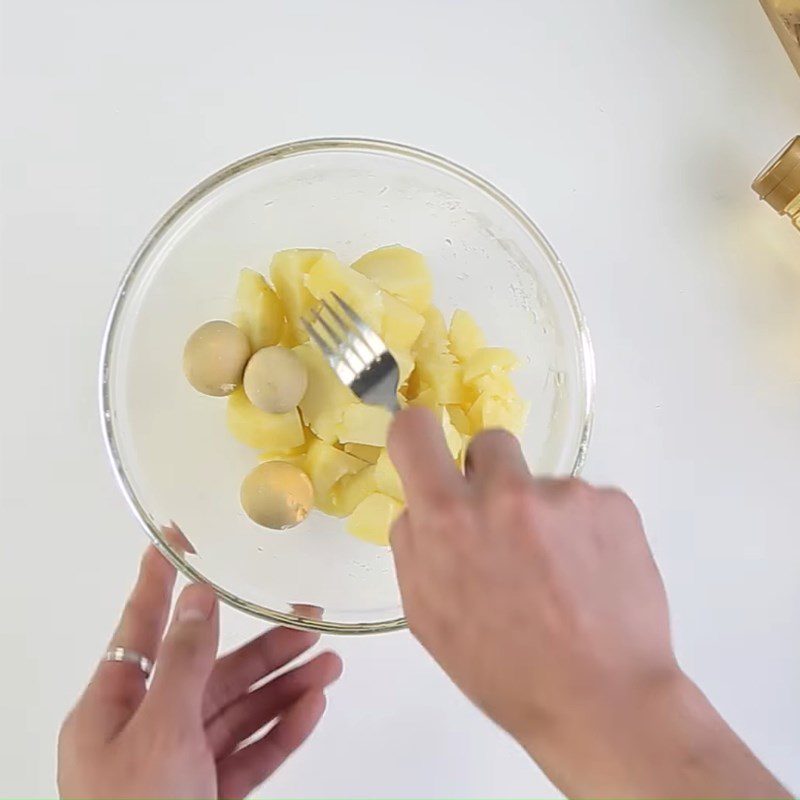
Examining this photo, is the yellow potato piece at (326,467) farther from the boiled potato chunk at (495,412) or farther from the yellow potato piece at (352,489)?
the boiled potato chunk at (495,412)

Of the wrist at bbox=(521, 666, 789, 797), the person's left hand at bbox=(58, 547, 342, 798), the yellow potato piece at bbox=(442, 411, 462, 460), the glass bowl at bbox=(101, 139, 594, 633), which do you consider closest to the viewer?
the wrist at bbox=(521, 666, 789, 797)

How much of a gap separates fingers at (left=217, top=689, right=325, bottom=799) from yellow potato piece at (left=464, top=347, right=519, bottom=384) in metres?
0.39

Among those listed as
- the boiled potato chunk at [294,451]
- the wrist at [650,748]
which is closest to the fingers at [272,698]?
the boiled potato chunk at [294,451]

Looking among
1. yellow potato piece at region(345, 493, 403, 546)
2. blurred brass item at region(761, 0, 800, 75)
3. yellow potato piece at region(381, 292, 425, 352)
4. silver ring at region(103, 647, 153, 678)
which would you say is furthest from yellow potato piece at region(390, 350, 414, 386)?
blurred brass item at region(761, 0, 800, 75)

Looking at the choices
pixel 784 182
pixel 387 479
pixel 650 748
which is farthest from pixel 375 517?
pixel 784 182

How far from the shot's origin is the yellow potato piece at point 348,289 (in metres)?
0.87

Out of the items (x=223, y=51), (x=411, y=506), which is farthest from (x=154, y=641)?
(x=223, y=51)

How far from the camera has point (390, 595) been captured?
3.15ft

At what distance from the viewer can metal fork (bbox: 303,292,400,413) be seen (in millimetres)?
786

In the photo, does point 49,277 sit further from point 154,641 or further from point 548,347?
point 548,347

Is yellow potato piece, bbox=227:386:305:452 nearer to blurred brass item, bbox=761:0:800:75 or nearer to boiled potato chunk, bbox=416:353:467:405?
boiled potato chunk, bbox=416:353:467:405

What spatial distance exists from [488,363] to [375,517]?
0.61ft

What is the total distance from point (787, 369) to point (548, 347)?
12.1 inches

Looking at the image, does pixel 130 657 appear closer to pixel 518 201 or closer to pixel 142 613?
pixel 142 613
